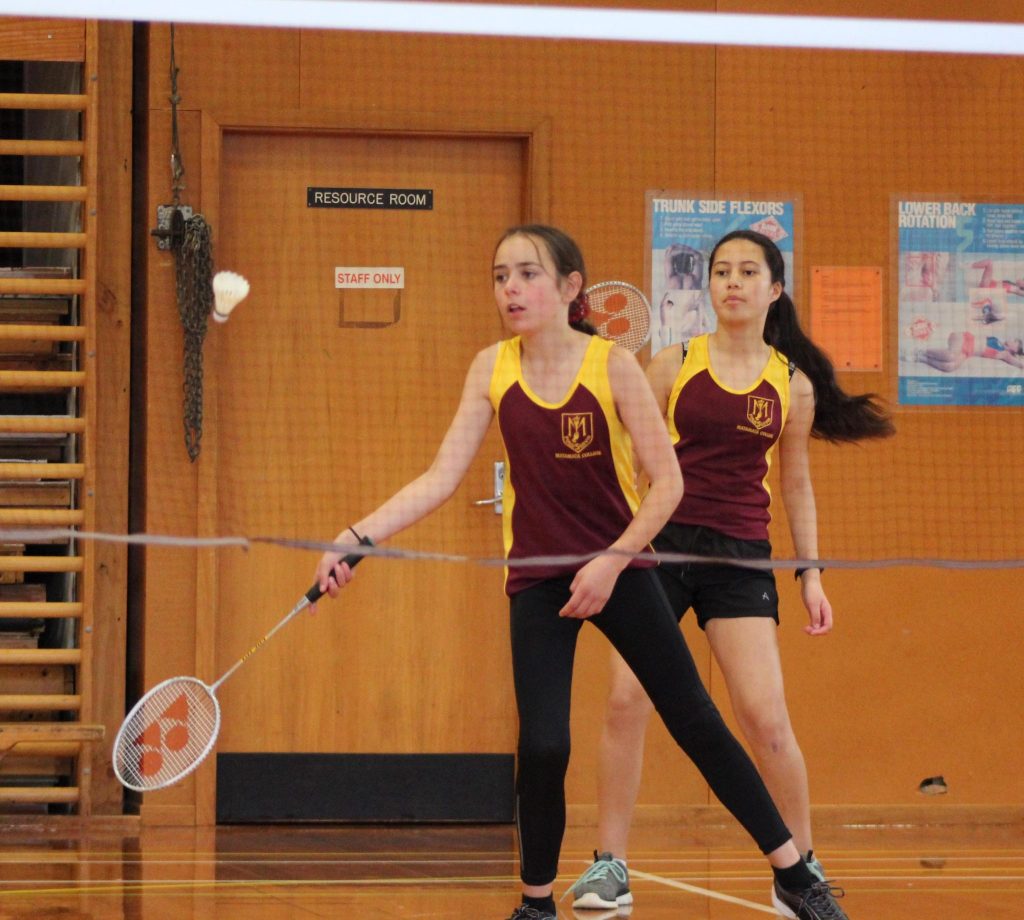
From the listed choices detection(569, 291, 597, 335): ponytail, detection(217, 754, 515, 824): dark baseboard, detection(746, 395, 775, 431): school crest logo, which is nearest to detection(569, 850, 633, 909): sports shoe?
detection(746, 395, 775, 431): school crest logo

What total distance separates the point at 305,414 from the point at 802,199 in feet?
7.57

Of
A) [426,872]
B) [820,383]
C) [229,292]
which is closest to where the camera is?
[820,383]

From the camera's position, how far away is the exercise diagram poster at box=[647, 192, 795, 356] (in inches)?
260

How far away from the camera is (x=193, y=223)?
20.5ft

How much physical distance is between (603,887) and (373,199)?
10.4ft

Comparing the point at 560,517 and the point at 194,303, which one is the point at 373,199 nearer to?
the point at 194,303

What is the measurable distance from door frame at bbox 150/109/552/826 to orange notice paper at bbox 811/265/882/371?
127 centimetres

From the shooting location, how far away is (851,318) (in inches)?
264

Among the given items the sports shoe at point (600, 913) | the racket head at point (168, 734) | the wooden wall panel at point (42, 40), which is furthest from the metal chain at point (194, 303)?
the sports shoe at point (600, 913)

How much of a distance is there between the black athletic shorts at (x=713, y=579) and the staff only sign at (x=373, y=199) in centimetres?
249

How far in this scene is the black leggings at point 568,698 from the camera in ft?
12.5

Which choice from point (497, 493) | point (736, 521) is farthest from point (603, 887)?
point (497, 493)

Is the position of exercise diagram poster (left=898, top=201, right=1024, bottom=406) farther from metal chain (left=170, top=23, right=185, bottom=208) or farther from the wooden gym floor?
metal chain (left=170, top=23, right=185, bottom=208)

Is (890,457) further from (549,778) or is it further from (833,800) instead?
(549,778)
